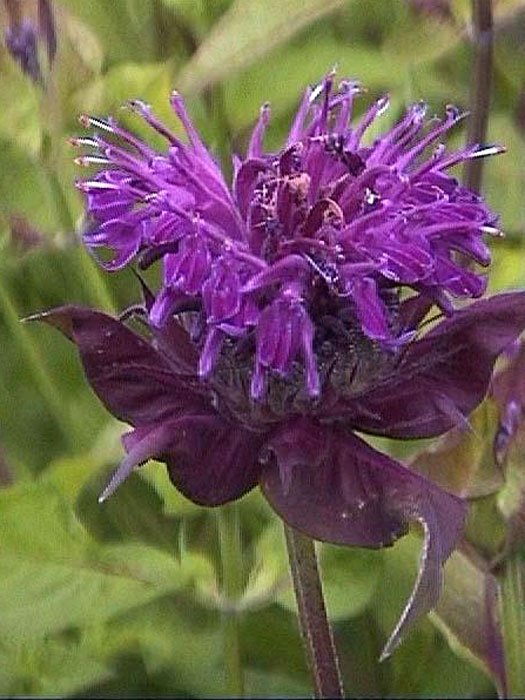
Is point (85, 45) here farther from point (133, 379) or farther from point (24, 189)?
point (133, 379)

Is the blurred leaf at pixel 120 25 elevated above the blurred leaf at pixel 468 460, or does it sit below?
above

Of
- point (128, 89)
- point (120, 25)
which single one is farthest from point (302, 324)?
point (120, 25)

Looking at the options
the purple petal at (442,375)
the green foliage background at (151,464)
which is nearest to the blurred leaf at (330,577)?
the green foliage background at (151,464)

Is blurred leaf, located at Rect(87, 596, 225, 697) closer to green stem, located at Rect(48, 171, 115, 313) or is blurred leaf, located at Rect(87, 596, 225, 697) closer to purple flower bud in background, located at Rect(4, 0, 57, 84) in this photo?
green stem, located at Rect(48, 171, 115, 313)

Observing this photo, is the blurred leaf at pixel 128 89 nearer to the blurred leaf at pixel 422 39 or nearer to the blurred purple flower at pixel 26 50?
the blurred purple flower at pixel 26 50

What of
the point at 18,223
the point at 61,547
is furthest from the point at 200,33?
the point at 61,547

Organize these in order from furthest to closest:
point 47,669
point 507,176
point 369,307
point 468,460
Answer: point 507,176 < point 47,669 < point 468,460 < point 369,307
